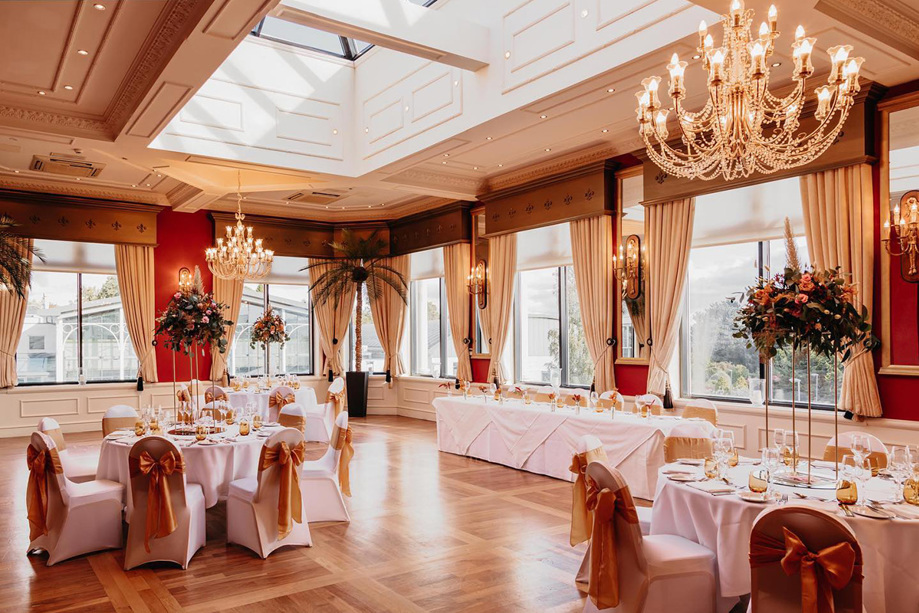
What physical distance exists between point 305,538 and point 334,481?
0.75m

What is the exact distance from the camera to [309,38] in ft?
29.7

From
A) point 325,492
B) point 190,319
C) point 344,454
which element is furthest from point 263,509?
point 190,319

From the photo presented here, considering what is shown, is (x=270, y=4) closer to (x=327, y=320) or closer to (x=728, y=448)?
(x=728, y=448)

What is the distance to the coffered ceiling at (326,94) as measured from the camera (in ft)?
16.8

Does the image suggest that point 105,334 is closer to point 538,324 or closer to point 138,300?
point 138,300

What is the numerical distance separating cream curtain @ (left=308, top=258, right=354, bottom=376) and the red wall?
7.16ft

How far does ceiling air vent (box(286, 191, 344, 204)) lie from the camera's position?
1173cm

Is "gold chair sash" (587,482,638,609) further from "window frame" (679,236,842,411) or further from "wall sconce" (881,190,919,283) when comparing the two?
"window frame" (679,236,842,411)

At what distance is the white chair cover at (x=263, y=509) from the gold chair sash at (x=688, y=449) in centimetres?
270

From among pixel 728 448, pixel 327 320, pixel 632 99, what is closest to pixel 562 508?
pixel 728 448

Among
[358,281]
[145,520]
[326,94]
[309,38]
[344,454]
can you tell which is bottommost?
[145,520]

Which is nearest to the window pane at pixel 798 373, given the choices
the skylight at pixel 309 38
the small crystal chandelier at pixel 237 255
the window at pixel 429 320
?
the skylight at pixel 309 38

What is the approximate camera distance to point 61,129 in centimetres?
728

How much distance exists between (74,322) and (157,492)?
8.39 m
